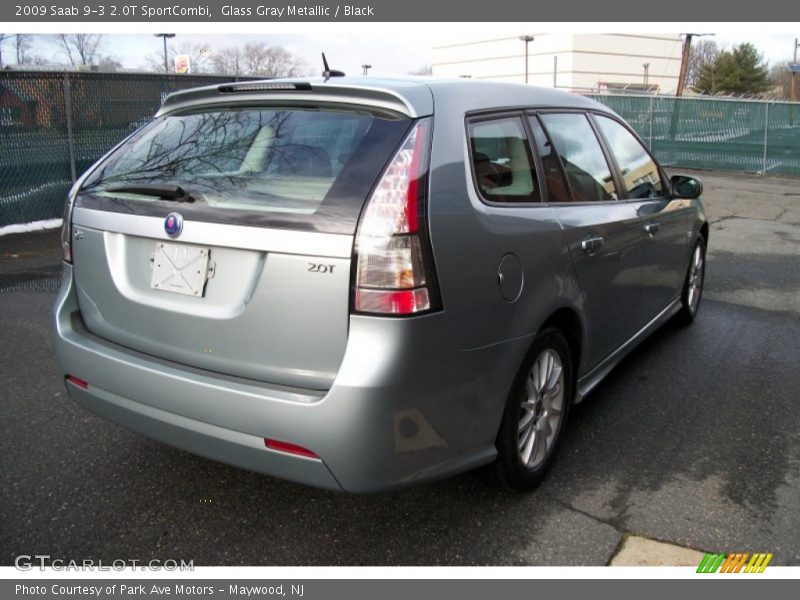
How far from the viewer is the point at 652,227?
423 cm

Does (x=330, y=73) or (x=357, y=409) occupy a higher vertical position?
(x=330, y=73)

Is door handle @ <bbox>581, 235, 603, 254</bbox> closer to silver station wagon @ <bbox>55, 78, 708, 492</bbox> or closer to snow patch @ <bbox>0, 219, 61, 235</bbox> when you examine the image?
silver station wagon @ <bbox>55, 78, 708, 492</bbox>

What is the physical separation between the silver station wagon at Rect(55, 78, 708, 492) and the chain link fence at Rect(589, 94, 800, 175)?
1681cm

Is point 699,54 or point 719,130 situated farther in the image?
point 699,54

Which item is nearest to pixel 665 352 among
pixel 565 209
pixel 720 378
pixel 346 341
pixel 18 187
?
pixel 720 378

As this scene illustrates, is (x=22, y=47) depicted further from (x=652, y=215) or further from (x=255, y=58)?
(x=652, y=215)

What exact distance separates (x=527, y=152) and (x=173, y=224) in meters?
1.55

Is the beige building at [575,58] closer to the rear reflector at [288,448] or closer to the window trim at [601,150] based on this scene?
the window trim at [601,150]

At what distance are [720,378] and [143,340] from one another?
348 cm

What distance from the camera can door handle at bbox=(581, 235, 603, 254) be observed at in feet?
11.0

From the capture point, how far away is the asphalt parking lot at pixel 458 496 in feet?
9.02

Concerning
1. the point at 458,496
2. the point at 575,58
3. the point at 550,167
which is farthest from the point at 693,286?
the point at 575,58

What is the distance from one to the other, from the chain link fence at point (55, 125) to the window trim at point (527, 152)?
8024 millimetres

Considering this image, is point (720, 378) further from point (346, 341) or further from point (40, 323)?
point (40, 323)
